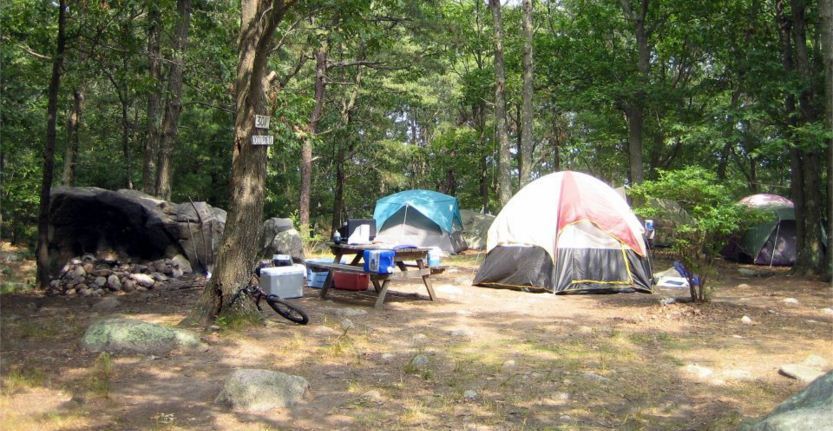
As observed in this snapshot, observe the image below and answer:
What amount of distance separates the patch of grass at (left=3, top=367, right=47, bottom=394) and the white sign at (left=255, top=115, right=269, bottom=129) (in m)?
2.92

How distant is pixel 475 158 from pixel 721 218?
697 inches

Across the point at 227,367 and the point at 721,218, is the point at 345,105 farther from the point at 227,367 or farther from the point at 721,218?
the point at 227,367

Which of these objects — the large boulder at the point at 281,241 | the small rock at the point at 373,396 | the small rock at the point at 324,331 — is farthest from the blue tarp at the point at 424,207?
the small rock at the point at 373,396

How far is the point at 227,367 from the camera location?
16.6 ft

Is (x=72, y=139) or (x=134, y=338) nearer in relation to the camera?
(x=134, y=338)

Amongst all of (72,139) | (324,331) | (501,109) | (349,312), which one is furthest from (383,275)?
(72,139)

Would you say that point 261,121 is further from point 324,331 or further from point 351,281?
Result: point 351,281

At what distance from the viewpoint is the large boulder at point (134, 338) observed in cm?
525

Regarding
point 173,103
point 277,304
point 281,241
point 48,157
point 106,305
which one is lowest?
point 106,305

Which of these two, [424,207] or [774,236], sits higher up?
[424,207]

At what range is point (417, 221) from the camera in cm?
1803

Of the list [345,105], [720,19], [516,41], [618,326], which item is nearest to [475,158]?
[345,105]

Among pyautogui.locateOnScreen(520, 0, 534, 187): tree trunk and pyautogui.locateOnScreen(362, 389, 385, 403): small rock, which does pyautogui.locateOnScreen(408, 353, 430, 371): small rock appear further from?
pyautogui.locateOnScreen(520, 0, 534, 187): tree trunk

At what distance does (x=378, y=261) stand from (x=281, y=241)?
15.4 feet
